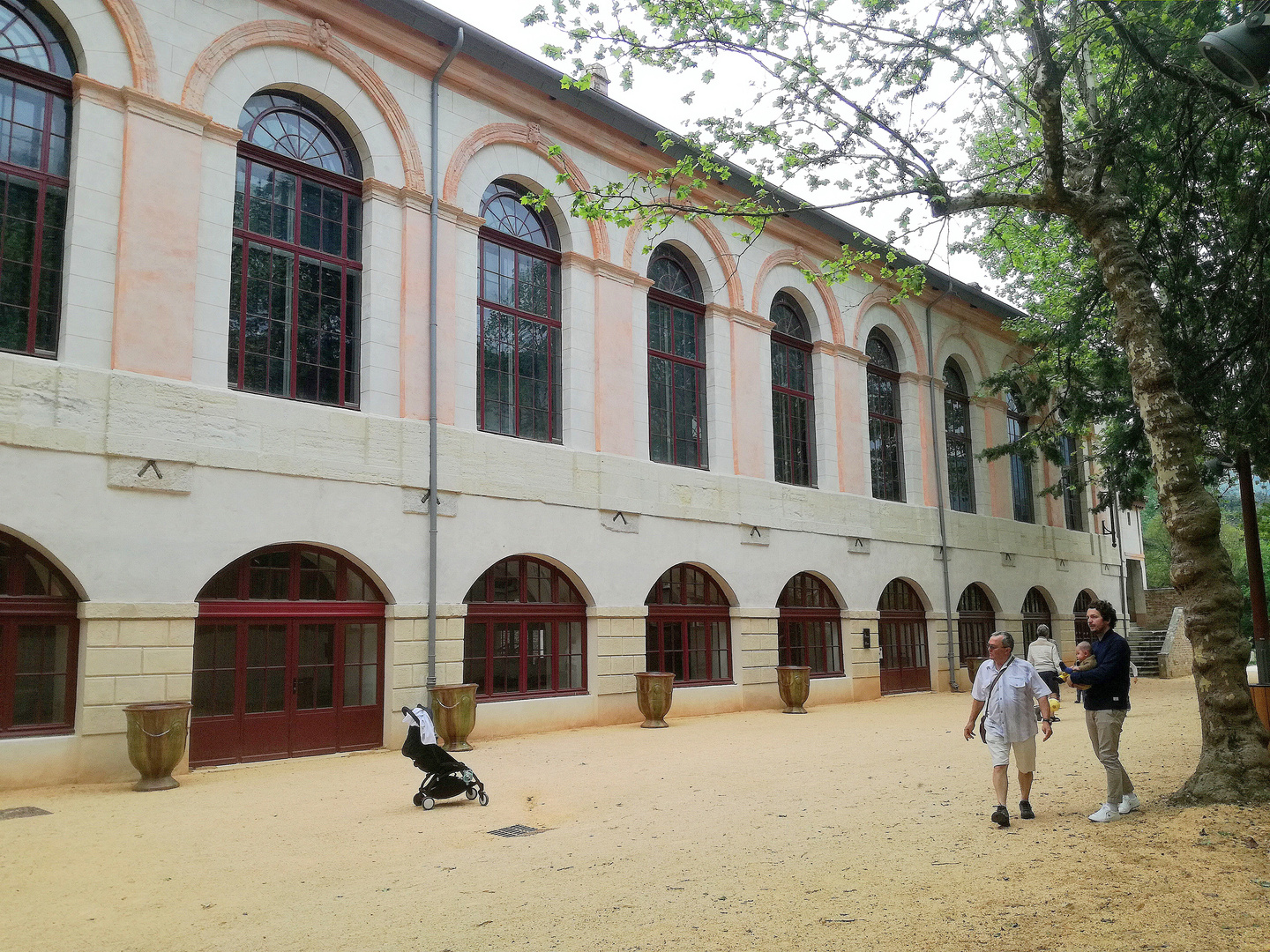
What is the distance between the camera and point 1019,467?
98.2 ft

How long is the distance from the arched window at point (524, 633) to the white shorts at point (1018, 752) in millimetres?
8530

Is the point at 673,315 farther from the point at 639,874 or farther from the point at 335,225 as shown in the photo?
the point at 639,874

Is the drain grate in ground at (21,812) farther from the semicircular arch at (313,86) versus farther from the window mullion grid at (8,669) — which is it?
the semicircular arch at (313,86)

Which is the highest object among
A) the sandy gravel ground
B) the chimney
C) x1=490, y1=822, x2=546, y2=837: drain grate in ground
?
the chimney

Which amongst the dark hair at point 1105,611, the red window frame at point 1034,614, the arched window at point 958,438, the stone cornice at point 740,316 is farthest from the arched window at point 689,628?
the red window frame at point 1034,614

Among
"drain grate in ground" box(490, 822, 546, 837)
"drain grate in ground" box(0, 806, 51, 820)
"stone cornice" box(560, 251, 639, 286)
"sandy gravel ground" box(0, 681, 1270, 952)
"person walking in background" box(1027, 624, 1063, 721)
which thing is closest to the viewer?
"sandy gravel ground" box(0, 681, 1270, 952)

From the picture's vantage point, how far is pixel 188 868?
7168mm

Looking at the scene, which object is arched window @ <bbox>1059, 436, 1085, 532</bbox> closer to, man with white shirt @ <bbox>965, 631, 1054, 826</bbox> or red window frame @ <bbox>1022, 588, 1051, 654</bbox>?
red window frame @ <bbox>1022, 588, 1051, 654</bbox>

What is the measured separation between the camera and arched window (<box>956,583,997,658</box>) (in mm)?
25938

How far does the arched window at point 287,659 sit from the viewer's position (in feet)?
40.2

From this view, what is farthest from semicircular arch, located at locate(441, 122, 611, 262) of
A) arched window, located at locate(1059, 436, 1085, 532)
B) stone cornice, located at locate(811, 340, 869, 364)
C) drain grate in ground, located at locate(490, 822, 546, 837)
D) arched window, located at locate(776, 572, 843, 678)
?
arched window, located at locate(1059, 436, 1085, 532)

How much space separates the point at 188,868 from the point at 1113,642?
7252mm

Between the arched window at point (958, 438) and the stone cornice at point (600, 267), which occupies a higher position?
the stone cornice at point (600, 267)

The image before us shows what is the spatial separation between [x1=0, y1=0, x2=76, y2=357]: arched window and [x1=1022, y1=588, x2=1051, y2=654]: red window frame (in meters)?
25.3
